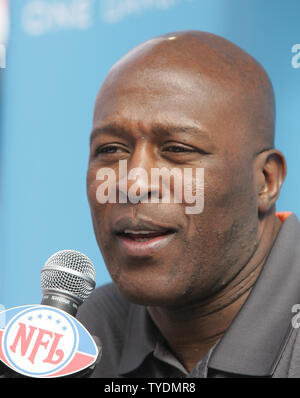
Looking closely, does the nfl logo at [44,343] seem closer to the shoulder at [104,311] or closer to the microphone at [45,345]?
the microphone at [45,345]

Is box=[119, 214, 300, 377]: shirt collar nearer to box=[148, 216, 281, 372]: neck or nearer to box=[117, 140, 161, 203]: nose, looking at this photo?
box=[148, 216, 281, 372]: neck

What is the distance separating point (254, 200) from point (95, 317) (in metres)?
0.51

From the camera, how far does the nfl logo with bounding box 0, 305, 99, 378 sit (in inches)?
30.8

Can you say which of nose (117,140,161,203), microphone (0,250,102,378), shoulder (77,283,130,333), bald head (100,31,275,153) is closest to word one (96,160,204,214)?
nose (117,140,161,203)

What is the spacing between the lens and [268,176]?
1147 millimetres

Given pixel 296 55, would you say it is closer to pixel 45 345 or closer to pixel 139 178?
pixel 139 178

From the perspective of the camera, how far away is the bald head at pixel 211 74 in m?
1.05

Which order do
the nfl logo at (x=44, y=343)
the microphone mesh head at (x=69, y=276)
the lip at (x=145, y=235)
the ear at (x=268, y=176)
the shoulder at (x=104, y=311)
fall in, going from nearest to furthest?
the nfl logo at (x=44, y=343) → the microphone mesh head at (x=69, y=276) → the lip at (x=145, y=235) → the ear at (x=268, y=176) → the shoulder at (x=104, y=311)

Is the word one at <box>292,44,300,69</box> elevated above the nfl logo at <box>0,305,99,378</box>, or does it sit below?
above

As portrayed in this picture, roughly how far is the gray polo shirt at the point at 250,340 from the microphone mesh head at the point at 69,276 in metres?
0.29

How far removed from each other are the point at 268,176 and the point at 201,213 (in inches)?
7.9

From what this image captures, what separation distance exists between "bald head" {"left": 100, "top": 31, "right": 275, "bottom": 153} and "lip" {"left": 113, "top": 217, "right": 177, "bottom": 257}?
23 cm

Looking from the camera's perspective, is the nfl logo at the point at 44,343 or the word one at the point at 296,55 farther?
the word one at the point at 296,55

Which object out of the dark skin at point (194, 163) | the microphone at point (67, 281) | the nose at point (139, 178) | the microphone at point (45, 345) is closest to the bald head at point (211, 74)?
the dark skin at point (194, 163)
